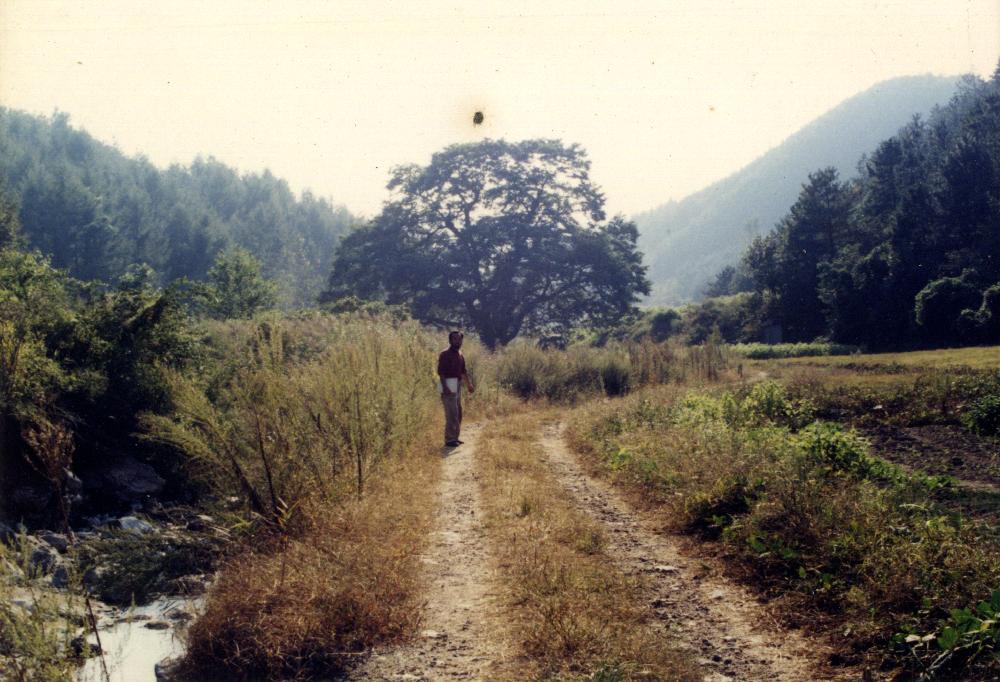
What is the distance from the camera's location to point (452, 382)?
37.4ft

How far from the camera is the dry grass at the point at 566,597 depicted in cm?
389

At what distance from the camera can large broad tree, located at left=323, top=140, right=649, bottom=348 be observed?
113 feet

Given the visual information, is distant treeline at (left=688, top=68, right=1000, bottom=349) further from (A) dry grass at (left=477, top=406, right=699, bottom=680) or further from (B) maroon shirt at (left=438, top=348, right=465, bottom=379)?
(A) dry grass at (left=477, top=406, right=699, bottom=680)

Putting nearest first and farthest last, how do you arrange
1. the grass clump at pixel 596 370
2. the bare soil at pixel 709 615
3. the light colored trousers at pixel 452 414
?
1. the bare soil at pixel 709 615
2. the light colored trousers at pixel 452 414
3. the grass clump at pixel 596 370

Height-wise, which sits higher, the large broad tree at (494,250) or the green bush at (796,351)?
the large broad tree at (494,250)

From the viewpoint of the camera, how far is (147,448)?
12320mm

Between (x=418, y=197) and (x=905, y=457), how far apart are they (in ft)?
95.8

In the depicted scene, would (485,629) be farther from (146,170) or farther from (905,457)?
(146,170)

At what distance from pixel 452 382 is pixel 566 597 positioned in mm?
6890

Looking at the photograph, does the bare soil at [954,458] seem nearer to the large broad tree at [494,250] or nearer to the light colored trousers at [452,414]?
the light colored trousers at [452,414]

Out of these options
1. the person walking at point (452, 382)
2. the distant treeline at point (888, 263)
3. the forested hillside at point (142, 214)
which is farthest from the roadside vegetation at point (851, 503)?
the forested hillside at point (142, 214)

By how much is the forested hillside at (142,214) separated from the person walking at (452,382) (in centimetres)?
5333

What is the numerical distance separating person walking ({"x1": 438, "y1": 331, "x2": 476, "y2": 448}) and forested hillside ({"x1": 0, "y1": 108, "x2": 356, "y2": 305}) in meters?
53.3

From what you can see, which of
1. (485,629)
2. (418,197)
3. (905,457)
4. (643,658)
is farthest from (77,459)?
(418,197)
